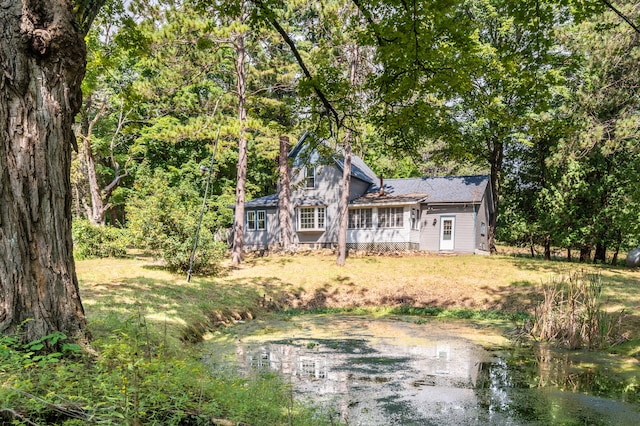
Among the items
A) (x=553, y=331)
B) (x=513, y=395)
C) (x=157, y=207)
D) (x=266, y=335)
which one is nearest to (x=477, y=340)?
(x=553, y=331)

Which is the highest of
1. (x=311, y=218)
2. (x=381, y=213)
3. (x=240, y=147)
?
(x=240, y=147)

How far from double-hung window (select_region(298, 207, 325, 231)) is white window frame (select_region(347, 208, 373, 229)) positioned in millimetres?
1756

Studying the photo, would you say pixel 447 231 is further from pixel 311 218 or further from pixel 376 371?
pixel 376 371

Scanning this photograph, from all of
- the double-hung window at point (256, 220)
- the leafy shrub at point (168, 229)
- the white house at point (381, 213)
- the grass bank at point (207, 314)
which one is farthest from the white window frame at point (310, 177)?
the leafy shrub at point (168, 229)

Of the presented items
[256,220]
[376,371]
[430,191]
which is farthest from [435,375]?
[256,220]

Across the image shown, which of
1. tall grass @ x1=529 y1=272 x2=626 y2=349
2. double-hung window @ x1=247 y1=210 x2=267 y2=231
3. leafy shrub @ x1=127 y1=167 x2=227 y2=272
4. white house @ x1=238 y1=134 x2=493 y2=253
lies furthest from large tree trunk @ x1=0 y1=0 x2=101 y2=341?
double-hung window @ x1=247 y1=210 x2=267 y2=231

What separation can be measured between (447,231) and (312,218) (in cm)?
775

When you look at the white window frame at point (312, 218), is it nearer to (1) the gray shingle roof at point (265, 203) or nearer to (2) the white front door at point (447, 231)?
(1) the gray shingle roof at point (265, 203)

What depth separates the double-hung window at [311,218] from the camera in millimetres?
25141

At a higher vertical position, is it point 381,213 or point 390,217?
point 381,213

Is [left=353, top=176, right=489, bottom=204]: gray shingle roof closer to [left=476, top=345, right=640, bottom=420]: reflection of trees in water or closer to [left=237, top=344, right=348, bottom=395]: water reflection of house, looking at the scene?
[left=476, top=345, right=640, bottom=420]: reflection of trees in water

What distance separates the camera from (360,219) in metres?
24.4

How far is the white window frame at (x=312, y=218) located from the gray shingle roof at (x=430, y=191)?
2235mm

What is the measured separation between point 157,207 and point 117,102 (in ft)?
47.9
